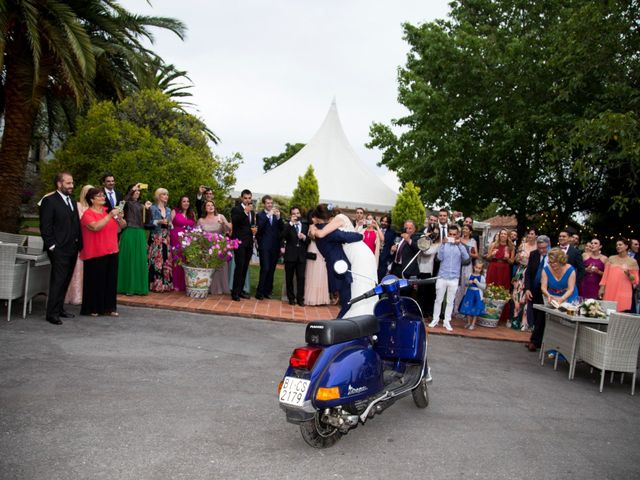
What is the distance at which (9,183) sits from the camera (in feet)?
47.7

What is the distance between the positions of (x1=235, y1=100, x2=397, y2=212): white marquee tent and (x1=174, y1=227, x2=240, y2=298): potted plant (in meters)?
12.8

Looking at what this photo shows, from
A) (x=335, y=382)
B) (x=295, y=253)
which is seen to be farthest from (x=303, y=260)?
(x=335, y=382)

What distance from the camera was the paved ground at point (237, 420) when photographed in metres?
3.72

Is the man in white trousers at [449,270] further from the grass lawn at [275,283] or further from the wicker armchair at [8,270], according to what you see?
the wicker armchair at [8,270]

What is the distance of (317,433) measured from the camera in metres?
4.05

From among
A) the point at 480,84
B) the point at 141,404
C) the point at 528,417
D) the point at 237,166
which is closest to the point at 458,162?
the point at 480,84

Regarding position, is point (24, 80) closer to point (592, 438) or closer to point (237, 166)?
point (237, 166)

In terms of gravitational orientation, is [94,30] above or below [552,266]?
above

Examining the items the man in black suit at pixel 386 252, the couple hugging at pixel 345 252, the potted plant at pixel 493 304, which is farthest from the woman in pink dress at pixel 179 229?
the potted plant at pixel 493 304

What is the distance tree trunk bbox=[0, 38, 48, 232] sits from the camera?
14203 millimetres

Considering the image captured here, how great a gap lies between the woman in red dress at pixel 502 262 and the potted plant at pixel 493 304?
0.71 m

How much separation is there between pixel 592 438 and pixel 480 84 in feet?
61.5

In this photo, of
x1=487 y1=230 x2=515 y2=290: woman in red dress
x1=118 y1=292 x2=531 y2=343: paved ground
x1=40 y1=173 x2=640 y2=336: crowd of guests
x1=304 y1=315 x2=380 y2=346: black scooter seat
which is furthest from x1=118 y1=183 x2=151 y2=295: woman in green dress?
x1=487 y1=230 x2=515 y2=290: woman in red dress

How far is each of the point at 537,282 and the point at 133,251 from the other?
685cm
